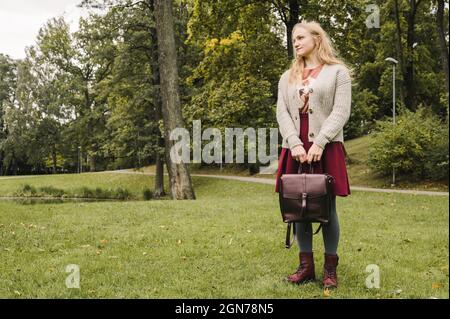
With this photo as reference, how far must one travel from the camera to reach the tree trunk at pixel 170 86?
47.0 feet

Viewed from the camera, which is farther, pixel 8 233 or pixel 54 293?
pixel 8 233

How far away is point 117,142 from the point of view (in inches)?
1023

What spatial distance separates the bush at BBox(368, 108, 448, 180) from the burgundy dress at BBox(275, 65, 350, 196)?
621 inches

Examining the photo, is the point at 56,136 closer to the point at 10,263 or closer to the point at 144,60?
the point at 144,60

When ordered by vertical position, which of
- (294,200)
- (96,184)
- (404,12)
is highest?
(404,12)

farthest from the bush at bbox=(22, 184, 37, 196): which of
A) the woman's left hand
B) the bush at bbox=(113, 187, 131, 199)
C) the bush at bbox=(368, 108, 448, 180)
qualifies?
the woman's left hand

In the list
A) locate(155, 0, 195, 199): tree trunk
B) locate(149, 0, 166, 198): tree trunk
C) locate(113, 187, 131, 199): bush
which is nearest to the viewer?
locate(155, 0, 195, 199): tree trunk

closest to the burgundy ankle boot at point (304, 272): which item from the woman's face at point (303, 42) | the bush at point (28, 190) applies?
the woman's face at point (303, 42)

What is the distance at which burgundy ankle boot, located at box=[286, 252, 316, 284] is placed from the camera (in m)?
4.23

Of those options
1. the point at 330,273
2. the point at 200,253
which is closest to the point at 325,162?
the point at 330,273

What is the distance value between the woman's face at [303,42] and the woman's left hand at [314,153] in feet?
2.81

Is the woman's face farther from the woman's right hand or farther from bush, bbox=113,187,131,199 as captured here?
bush, bbox=113,187,131,199

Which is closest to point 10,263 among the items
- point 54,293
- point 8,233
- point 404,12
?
point 54,293

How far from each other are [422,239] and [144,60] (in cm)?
2093
